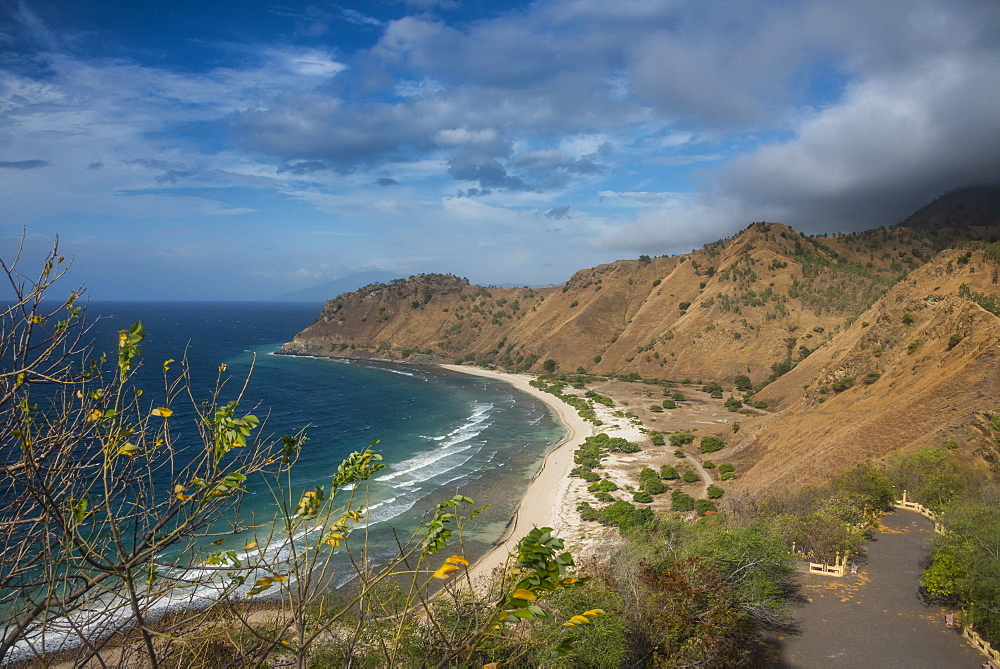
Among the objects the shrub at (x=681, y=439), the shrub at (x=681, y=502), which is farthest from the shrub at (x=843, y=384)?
the shrub at (x=681, y=502)

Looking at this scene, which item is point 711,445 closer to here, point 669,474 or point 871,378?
point 669,474

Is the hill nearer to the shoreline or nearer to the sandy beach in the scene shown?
the sandy beach

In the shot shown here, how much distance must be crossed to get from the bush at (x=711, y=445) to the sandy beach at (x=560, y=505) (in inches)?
292

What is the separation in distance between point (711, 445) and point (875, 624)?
89.1 ft

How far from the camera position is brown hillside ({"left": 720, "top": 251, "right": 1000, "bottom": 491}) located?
25719mm

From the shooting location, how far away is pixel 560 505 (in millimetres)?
33969

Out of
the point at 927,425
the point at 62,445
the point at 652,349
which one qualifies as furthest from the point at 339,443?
the point at 652,349

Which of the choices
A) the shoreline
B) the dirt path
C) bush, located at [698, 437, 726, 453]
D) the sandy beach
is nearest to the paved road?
the sandy beach

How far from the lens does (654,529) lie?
24781 mm

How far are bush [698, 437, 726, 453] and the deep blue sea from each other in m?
13.3

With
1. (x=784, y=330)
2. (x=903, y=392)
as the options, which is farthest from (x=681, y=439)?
(x=784, y=330)

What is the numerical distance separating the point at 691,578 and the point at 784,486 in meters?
14.1

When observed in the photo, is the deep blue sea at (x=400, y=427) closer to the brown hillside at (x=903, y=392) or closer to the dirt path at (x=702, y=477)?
the dirt path at (x=702, y=477)

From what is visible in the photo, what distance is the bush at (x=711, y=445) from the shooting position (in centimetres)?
4141
